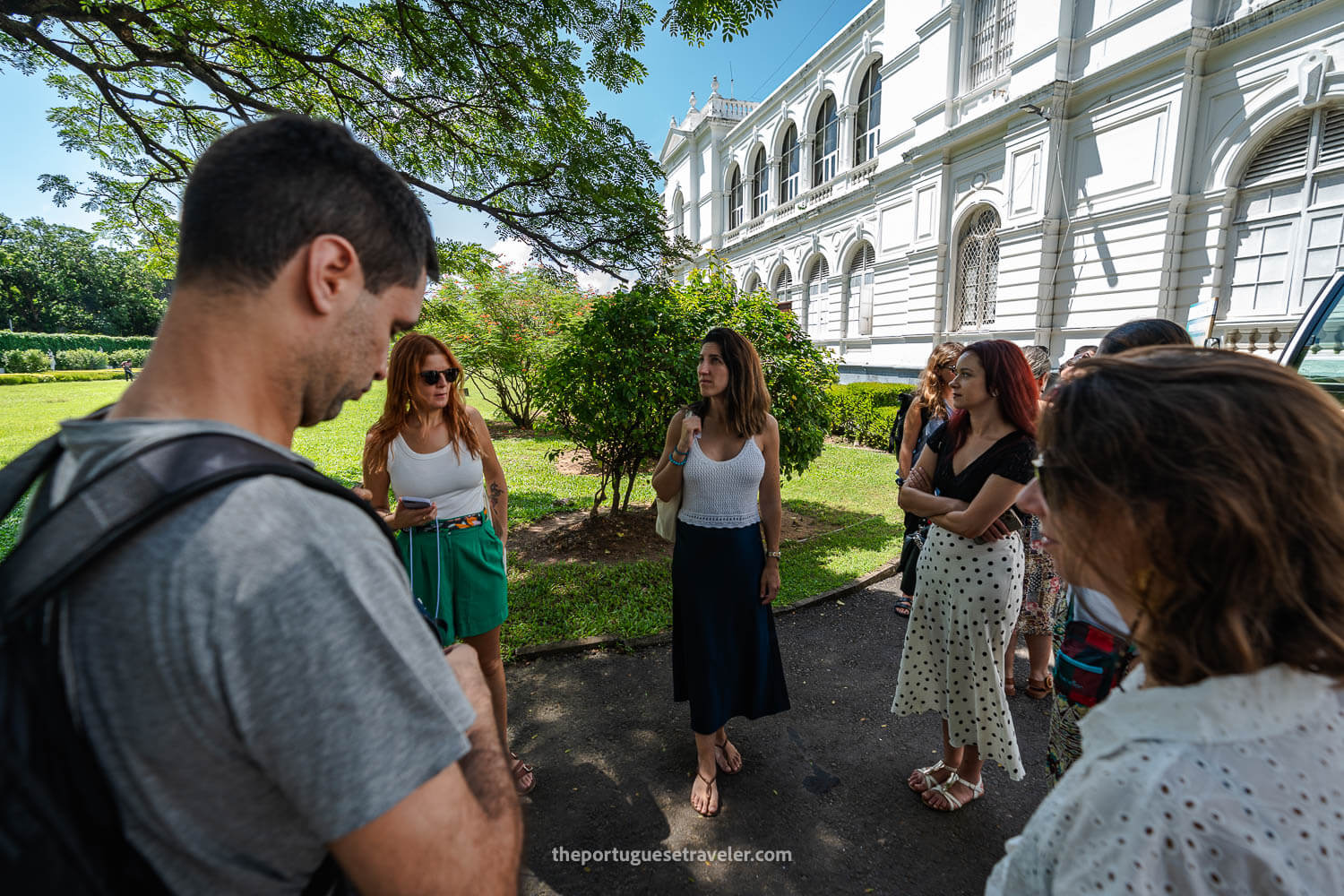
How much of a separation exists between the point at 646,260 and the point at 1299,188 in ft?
36.7

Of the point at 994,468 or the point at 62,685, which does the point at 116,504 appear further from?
the point at 994,468

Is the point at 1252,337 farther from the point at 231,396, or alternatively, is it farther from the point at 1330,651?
the point at 231,396

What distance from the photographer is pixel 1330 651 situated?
2.65 ft

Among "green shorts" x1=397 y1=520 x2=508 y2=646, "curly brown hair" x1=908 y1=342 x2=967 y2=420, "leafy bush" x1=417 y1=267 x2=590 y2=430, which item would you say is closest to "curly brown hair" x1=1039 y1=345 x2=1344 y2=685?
"green shorts" x1=397 y1=520 x2=508 y2=646

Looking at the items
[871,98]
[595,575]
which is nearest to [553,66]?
[595,575]

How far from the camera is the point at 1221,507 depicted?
2.65ft

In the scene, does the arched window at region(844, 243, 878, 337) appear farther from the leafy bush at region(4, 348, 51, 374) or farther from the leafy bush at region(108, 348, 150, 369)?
the leafy bush at region(108, 348, 150, 369)

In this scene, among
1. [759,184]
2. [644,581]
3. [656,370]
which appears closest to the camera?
[644,581]

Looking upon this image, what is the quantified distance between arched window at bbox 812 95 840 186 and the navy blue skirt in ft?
71.4

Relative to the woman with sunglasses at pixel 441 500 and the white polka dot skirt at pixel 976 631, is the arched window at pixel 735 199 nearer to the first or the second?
the woman with sunglasses at pixel 441 500

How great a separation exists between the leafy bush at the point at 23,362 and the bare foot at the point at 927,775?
54282 millimetres

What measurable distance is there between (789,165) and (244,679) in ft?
89.9

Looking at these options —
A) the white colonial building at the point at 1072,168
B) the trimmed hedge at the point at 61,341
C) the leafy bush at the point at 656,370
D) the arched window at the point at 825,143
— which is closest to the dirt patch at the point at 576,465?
the leafy bush at the point at 656,370

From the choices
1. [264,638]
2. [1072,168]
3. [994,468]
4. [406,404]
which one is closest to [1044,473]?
[264,638]
